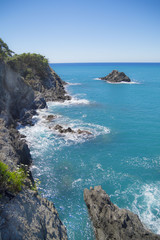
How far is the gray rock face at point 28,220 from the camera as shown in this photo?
29.7 feet

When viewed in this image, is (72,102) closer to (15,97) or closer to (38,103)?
(38,103)

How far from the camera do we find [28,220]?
33.8 ft

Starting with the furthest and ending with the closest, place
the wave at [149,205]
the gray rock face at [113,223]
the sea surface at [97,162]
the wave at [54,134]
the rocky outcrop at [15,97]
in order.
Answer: the rocky outcrop at [15,97] < the wave at [54,134] < the sea surface at [97,162] < the wave at [149,205] < the gray rock face at [113,223]

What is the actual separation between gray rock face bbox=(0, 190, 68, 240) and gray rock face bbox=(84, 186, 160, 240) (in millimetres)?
5170

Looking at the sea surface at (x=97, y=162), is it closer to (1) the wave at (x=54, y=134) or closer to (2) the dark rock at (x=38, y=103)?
(1) the wave at (x=54, y=134)

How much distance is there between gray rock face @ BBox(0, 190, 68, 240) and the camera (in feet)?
29.7

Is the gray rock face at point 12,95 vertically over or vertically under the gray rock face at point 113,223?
over

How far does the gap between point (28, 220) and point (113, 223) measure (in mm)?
8982

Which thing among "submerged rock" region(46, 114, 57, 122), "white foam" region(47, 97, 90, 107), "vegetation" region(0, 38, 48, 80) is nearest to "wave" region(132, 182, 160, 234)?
"submerged rock" region(46, 114, 57, 122)

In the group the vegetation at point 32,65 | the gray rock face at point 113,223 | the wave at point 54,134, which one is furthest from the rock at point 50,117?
the gray rock face at point 113,223

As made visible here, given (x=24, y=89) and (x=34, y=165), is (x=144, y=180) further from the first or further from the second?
(x=24, y=89)

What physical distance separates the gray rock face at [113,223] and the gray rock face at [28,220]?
17.0 ft

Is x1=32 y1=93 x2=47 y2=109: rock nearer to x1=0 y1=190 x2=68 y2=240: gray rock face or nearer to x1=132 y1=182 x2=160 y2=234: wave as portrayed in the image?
x1=132 y1=182 x2=160 y2=234: wave

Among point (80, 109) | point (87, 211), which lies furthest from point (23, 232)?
point (80, 109)
